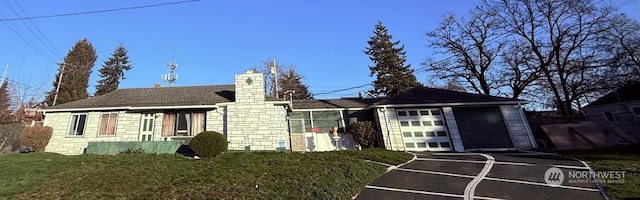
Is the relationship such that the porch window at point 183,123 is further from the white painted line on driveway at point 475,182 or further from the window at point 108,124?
the white painted line on driveway at point 475,182

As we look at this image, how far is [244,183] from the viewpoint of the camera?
687cm

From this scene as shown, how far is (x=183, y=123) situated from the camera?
48.3 ft

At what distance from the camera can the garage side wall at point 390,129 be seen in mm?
14227

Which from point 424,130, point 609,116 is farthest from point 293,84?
point 609,116

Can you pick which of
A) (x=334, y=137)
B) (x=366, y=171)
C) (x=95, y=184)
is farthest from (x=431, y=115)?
(x=95, y=184)

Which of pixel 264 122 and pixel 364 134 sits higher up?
pixel 264 122

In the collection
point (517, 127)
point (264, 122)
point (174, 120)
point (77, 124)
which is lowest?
point (517, 127)

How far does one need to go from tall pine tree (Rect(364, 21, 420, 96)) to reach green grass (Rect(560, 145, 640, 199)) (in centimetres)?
2045

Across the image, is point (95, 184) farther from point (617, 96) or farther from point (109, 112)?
point (617, 96)

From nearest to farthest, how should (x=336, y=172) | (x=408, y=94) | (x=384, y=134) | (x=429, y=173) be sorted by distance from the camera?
(x=336, y=172)
(x=429, y=173)
(x=384, y=134)
(x=408, y=94)

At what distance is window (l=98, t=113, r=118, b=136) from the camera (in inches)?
560

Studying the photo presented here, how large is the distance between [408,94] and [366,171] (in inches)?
379

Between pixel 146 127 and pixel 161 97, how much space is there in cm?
232

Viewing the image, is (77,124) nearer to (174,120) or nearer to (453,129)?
(174,120)
